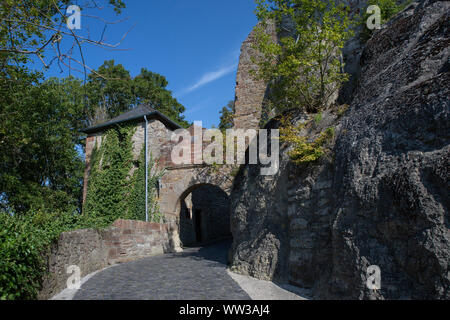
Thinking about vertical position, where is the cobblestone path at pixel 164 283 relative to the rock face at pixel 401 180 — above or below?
below

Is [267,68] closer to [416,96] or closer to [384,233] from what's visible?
[416,96]

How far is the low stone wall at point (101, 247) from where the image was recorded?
5198mm

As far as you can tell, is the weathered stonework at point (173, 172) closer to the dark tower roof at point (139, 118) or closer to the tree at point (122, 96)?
the dark tower roof at point (139, 118)

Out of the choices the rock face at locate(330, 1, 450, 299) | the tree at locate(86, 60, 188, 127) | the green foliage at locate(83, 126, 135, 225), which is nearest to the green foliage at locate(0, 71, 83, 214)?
the tree at locate(86, 60, 188, 127)

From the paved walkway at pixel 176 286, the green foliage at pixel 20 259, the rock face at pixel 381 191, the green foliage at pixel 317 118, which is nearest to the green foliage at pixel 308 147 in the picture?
the rock face at pixel 381 191

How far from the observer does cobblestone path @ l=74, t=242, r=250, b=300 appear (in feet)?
16.2

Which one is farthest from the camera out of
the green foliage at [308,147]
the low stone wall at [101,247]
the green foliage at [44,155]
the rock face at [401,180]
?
the green foliage at [44,155]

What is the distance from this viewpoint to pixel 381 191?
12.2 ft

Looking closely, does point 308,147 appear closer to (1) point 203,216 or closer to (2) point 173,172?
(2) point 173,172

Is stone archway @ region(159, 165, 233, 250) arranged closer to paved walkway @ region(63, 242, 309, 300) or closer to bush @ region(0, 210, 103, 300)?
paved walkway @ region(63, 242, 309, 300)

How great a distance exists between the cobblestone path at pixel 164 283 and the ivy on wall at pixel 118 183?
15.4 feet

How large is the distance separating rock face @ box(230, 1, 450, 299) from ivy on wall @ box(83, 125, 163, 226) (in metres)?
7.05

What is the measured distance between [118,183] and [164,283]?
7859 mm

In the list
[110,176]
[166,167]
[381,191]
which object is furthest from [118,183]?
[381,191]
